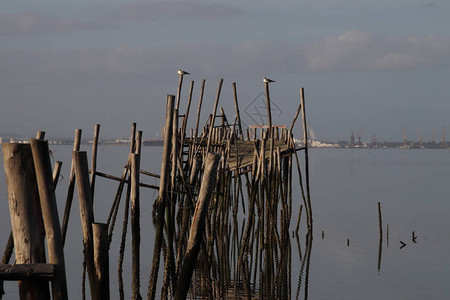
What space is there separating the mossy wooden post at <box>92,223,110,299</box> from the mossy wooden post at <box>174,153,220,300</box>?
936 millimetres

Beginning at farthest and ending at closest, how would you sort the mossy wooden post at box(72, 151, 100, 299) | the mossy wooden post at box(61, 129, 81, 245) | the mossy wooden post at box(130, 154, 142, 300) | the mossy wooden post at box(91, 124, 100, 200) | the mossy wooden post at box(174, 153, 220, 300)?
1. the mossy wooden post at box(91, 124, 100, 200)
2. the mossy wooden post at box(61, 129, 81, 245)
3. the mossy wooden post at box(130, 154, 142, 300)
4. the mossy wooden post at box(174, 153, 220, 300)
5. the mossy wooden post at box(72, 151, 100, 299)

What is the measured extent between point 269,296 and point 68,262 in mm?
6141

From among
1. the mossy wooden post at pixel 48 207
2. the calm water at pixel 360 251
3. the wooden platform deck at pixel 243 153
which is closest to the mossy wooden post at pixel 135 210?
the calm water at pixel 360 251

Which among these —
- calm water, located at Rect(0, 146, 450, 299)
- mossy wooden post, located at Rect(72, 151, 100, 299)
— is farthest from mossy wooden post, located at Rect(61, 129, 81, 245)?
mossy wooden post, located at Rect(72, 151, 100, 299)

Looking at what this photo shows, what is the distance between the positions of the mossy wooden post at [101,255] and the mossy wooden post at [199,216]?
3.07 ft

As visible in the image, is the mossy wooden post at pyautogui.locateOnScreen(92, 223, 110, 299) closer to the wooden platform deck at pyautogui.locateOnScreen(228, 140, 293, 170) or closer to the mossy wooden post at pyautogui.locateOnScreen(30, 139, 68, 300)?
the mossy wooden post at pyautogui.locateOnScreen(30, 139, 68, 300)

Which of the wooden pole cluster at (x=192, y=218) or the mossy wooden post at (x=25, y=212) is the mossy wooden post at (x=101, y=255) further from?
the mossy wooden post at (x=25, y=212)

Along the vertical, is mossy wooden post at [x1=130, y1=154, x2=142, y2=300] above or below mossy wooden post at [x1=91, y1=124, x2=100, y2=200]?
below

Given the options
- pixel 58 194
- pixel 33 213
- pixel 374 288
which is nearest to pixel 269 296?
pixel 374 288

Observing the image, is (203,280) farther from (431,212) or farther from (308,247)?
(431,212)

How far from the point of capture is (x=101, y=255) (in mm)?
9266

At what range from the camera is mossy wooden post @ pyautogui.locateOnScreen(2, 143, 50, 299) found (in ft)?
25.4

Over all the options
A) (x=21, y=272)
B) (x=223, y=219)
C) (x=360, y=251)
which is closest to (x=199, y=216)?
(x=21, y=272)

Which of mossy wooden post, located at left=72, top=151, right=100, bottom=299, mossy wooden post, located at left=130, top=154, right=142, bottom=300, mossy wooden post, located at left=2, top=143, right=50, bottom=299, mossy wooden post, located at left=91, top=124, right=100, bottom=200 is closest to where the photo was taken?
mossy wooden post, located at left=2, top=143, right=50, bottom=299
